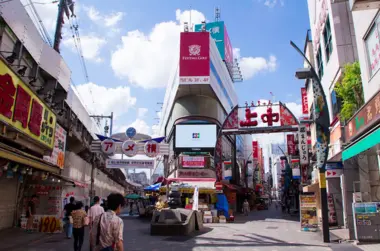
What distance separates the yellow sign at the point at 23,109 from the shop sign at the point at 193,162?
80.6ft

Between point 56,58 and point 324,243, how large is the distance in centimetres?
1554

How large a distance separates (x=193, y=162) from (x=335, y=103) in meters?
23.4

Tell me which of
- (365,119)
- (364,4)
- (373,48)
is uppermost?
(364,4)

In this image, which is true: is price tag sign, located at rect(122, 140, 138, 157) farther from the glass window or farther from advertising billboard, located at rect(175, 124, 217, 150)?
advertising billboard, located at rect(175, 124, 217, 150)

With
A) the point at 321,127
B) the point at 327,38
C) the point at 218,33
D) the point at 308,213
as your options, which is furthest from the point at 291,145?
the point at 218,33

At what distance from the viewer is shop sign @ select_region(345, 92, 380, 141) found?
30.1ft

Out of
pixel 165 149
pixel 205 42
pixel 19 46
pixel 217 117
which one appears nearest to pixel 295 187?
pixel 217 117

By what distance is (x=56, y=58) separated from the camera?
17.6 m

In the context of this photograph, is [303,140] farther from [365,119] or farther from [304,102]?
[365,119]

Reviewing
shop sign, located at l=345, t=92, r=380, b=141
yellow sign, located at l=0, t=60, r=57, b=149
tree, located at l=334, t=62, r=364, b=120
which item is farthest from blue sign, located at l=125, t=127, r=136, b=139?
shop sign, located at l=345, t=92, r=380, b=141

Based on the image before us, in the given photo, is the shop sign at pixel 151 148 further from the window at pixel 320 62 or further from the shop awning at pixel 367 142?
the shop awning at pixel 367 142

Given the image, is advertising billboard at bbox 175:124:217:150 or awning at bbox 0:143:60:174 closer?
awning at bbox 0:143:60:174

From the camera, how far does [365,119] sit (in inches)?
400

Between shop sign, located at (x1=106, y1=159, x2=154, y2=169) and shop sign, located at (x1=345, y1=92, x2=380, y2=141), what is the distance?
38.9 feet
